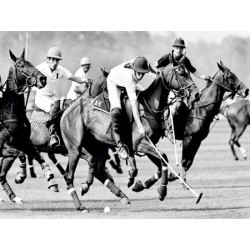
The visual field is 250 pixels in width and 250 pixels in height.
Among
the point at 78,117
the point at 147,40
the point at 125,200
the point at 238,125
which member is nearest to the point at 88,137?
the point at 78,117

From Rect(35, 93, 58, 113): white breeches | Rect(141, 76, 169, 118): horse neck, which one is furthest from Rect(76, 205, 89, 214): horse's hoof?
Rect(35, 93, 58, 113): white breeches

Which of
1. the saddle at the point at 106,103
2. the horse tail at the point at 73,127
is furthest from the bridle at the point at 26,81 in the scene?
the saddle at the point at 106,103

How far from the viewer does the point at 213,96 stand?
53.4 feet

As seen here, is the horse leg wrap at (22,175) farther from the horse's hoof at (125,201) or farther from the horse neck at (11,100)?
the horse's hoof at (125,201)

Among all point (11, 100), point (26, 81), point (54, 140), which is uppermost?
point (26, 81)

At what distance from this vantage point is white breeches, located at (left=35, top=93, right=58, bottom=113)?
15.8m

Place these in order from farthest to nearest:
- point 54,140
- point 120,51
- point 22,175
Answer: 1. point 120,51
2. point 22,175
3. point 54,140

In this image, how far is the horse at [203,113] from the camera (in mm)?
16047

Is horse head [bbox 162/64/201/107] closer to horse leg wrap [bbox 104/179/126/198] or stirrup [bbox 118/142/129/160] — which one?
stirrup [bbox 118/142/129/160]

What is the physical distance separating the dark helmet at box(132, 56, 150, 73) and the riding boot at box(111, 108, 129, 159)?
71cm

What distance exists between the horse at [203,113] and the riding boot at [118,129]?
3.36m

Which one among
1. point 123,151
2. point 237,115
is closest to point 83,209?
point 123,151

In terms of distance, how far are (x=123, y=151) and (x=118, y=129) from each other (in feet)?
1.26

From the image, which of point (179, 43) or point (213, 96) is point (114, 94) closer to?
point (179, 43)
